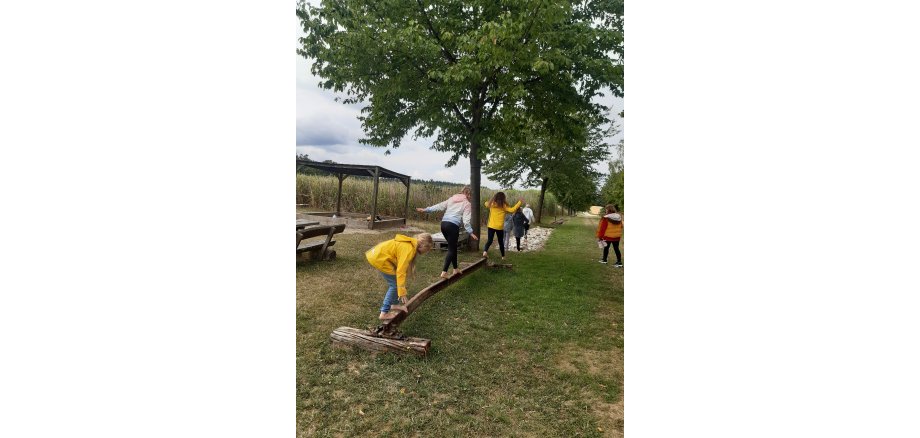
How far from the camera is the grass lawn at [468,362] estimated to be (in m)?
1.62

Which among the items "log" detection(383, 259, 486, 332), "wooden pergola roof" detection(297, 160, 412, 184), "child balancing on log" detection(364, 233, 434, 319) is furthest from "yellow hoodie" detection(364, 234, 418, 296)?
"wooden pergola roof" detection(297, 160, 412, 184)

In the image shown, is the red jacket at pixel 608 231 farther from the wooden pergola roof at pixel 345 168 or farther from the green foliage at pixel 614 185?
the wooden pergola roof at pixel 345 168

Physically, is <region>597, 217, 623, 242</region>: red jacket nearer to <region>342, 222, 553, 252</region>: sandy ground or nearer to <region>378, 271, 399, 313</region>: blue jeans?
<region>342, 222, 553, 252</region>: sandy ground

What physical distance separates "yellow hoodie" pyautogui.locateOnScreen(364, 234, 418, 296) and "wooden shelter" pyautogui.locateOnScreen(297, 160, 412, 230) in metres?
1.03

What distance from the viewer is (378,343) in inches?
84.6

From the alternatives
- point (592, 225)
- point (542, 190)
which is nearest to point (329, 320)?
point (542, 190)

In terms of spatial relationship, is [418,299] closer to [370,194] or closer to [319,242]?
[319,242]

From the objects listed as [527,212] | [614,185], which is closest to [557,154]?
[527,212]

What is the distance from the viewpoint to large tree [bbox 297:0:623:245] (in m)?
3.54

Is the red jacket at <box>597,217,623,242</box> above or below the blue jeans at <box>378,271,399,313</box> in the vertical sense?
above

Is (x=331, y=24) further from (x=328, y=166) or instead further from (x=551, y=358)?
(x=551, y=358)

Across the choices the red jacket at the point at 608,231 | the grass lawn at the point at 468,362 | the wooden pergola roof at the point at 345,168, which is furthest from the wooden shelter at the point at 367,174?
the red jacket at the point at 608,231

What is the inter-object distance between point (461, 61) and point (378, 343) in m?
2.90

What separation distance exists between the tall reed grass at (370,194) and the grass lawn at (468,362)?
0.56 m
